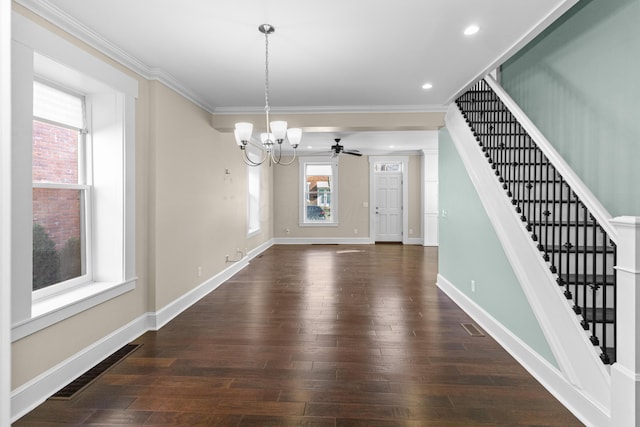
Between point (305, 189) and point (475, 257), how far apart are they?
663 cm

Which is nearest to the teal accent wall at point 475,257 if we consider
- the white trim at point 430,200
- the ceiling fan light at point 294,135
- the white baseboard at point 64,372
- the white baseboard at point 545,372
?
→ the white baseboard at point 545,372

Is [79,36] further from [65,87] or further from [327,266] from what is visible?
[327,266]

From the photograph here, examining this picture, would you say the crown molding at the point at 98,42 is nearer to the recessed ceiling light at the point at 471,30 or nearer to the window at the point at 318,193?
the recessed ceiling light at the point at 471,30

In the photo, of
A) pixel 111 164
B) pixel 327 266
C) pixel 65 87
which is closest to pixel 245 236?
pixel 327 266

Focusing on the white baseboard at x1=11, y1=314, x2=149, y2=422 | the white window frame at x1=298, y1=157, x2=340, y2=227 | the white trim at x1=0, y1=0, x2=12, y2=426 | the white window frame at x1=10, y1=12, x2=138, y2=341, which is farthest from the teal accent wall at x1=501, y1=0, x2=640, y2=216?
the white window frame at x1=298, y1=157, x2=340, y2=227

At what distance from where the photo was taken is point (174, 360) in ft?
9.32

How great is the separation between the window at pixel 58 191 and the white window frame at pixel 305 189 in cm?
702

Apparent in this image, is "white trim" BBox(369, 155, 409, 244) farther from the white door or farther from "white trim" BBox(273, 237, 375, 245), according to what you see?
"white trim" BBox(273, 237, 375, 245)

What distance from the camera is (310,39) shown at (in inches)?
109

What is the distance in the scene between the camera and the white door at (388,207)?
9961 millimetres

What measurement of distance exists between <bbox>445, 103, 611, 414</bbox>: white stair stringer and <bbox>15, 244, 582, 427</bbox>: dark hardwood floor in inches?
11.3

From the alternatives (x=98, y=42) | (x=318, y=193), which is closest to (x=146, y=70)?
(x=98, y=42)

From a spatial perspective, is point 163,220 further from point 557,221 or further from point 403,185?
point 403,185

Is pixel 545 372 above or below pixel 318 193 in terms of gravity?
below
